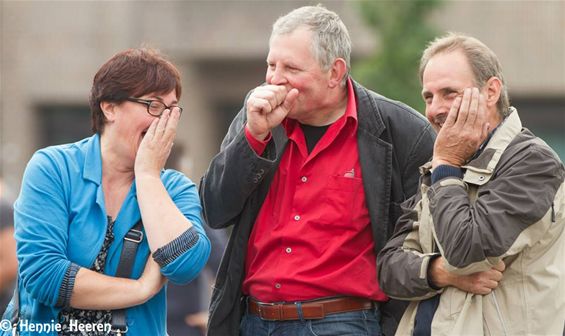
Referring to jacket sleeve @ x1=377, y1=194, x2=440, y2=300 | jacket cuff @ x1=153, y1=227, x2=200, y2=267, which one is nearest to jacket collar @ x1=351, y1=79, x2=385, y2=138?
jacket sleeve @ x1=377, y1=194, x2=440, y2=300

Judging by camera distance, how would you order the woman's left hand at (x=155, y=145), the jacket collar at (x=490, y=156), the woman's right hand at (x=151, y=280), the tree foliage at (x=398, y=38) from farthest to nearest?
the tree foliage at (x=398, y=38)
the woman's left hand at (x=155, y=145)
the woman's right hand at (x=151, y=280)
the jacket collar at (x=490, y=156)

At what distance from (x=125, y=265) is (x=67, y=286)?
269 mm

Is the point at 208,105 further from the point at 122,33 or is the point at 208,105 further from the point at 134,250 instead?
the point at 134,250

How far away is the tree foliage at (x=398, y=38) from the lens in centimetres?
1464

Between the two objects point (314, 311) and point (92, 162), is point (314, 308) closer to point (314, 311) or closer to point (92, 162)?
point (314, 311)

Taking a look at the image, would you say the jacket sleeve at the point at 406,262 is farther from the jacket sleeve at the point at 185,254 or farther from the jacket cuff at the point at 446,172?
the jacket sleeve at the point at 185,254

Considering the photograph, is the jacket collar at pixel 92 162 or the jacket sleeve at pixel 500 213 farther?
the jacket collar at pixel 92 162

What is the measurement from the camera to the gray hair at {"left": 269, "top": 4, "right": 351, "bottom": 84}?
4.51 m

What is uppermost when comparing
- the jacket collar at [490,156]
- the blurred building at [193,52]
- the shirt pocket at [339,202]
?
the jacket collar at [490,156]

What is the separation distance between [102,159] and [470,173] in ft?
5.24

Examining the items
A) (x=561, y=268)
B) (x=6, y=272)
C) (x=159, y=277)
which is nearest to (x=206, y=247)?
(x=159, y=277)

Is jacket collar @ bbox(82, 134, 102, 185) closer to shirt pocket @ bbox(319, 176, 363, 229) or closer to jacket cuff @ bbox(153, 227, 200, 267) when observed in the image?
jacket cuff @ bbox(153, 227, 200, 267)

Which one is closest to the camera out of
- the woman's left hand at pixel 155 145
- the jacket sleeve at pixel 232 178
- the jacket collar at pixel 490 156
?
the jacket collar at pixel 490 156

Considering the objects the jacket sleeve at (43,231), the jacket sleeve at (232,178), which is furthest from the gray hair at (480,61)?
the jacket sleeve at (43,231)
